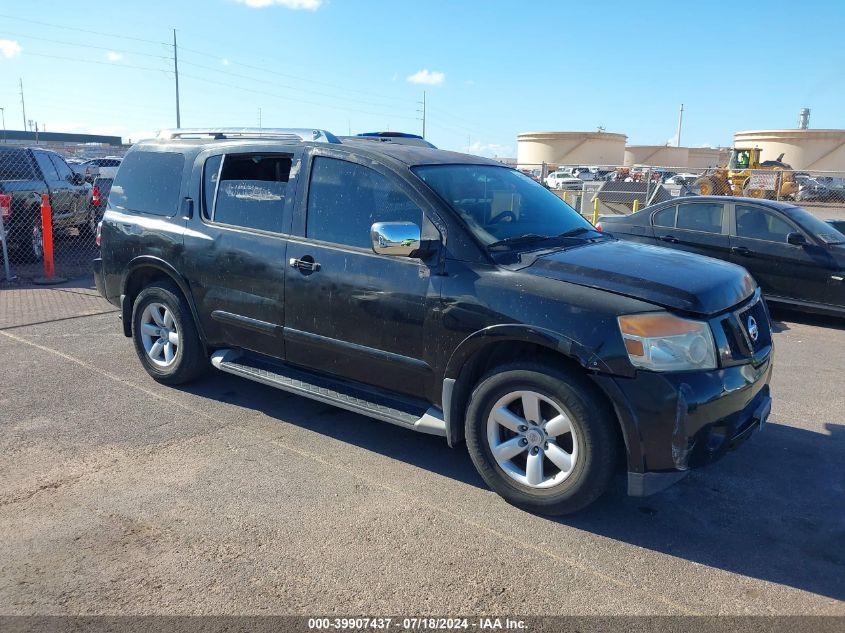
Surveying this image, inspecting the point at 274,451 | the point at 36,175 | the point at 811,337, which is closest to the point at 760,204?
the point at 811,337

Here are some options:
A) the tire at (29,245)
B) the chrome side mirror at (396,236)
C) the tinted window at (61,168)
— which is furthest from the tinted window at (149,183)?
the tinted window at (61,168)

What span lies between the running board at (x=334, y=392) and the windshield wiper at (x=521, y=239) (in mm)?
1033

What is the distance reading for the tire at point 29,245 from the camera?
1095cm

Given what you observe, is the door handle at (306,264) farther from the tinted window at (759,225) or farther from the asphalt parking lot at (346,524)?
the tinted window at (759,225)

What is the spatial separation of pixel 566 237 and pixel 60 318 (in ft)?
20.1

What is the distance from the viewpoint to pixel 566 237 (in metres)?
4.41

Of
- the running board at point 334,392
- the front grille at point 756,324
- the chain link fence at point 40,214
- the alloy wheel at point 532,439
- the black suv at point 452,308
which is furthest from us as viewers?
the chain link fence at point 40,214

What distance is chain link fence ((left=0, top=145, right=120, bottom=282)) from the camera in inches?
400

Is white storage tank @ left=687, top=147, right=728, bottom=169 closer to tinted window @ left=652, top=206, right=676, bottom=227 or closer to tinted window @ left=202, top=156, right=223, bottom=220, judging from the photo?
tinted window @ left=652, top=206, right=676, bottom=227

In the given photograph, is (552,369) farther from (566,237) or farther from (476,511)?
(566,237)

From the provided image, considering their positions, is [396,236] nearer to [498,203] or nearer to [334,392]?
[498,203]

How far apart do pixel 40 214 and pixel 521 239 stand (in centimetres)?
987

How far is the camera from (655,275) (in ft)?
11.9

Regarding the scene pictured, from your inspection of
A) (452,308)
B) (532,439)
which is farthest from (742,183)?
(532,439)
